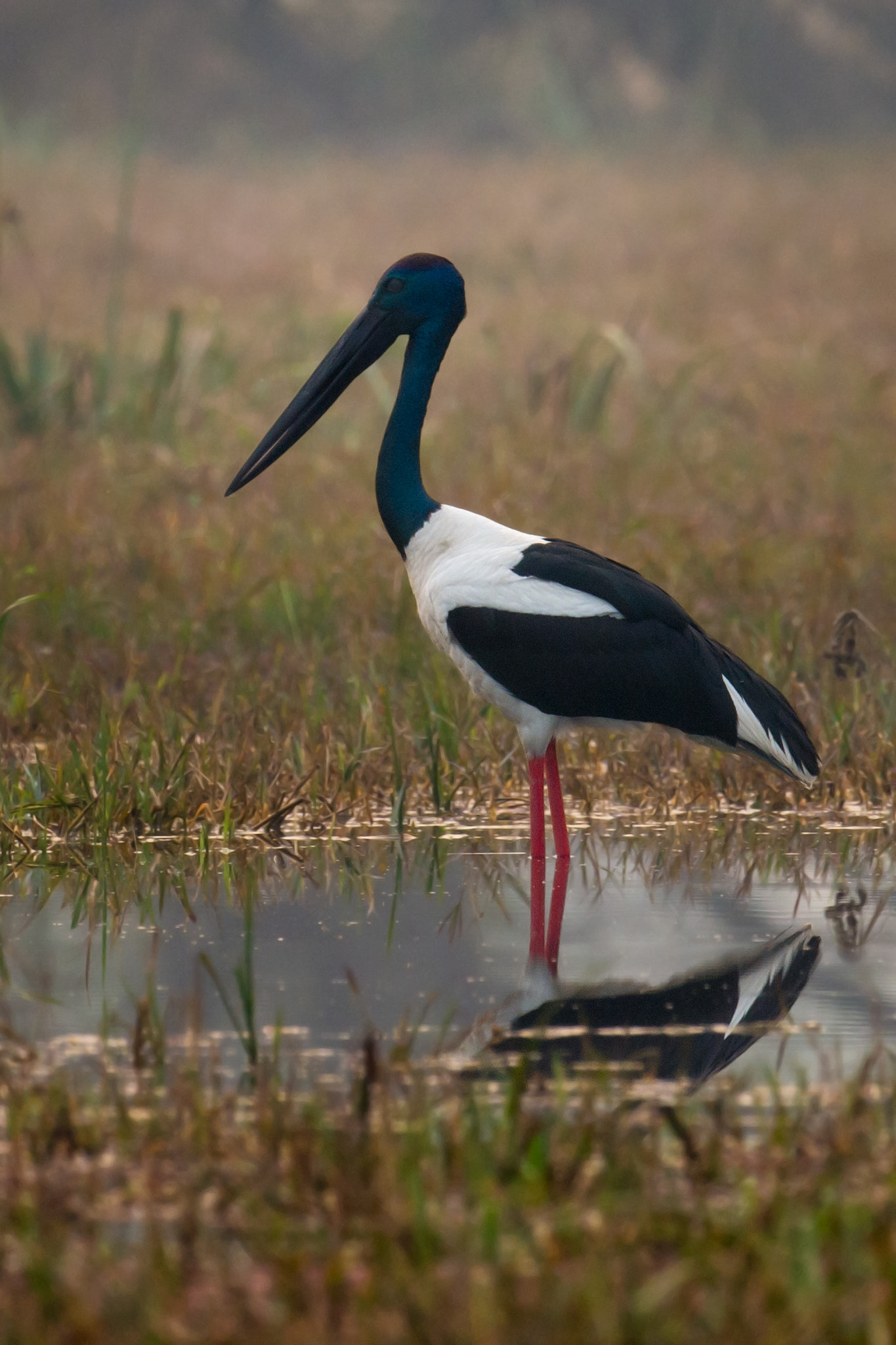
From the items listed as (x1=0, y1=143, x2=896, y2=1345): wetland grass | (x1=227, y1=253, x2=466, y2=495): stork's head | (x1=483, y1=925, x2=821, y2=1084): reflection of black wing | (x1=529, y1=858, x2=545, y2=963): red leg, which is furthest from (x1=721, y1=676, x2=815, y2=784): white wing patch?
(x1=227, y1=253, x2=466, y2=495): stork's head

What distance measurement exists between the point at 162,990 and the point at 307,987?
0.84 ft

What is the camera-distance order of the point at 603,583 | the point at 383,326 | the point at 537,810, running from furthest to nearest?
the point at 383,326 < the point at 603,583 < the point at 537,810

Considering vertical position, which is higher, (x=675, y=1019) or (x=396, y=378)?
(x=396, y=378)

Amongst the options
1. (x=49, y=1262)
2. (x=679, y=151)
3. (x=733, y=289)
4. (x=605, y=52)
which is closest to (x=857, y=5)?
(x=605, y=52)

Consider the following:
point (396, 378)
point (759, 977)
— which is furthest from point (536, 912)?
point (396, 378)

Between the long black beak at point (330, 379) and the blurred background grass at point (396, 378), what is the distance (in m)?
0.66

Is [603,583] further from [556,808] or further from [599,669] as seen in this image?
[556,808]

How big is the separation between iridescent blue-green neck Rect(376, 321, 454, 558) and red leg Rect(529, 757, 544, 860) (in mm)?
729

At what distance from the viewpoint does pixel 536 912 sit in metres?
4.37

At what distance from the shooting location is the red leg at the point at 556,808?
4.81 metres

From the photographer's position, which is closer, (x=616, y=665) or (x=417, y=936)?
(x=417, y=936)

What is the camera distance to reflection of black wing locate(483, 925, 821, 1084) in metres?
3.34

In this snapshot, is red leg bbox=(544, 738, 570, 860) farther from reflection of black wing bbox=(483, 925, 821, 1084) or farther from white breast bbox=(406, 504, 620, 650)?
reflection of black wing bbox=(483, 925, 821, 1084)

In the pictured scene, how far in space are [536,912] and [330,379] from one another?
1.92 m
